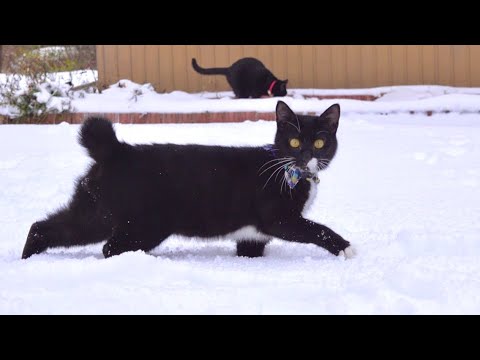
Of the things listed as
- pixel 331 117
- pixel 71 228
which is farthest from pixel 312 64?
pixel 71 228

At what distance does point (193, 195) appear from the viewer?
3803 mm

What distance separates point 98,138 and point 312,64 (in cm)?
755

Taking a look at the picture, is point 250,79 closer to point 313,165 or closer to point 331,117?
point 331,117

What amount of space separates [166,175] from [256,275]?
820mm

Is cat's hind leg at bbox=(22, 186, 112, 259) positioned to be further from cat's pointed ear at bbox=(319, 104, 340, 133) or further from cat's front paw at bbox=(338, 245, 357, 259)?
cat's pointed ear at bbox=(319, 104, 340, 133)

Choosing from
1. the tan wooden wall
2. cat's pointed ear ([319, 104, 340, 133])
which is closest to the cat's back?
the tan wooden wall

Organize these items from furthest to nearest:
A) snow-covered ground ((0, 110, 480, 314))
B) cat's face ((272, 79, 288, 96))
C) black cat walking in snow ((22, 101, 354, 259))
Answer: cat's face ((272, 79, 288, 96)) → black cat walking in snow ((22, 101, 354, 259)) → snow-covered ground ((0, 110, 480, 314))

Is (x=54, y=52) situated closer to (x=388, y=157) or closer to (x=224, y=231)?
(x=388, y=157)

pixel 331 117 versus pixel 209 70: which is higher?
pixel 209 70

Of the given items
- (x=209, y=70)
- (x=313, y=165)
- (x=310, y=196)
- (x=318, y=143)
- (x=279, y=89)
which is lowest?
(x=310, y=196)

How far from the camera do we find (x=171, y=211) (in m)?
3.74

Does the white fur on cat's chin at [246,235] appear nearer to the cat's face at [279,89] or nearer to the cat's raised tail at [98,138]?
the cat's raised tail at [98,138]

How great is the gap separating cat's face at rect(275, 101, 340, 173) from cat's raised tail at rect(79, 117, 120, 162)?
33.8 inches

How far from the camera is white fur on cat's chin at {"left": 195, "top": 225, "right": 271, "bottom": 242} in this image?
388cm
